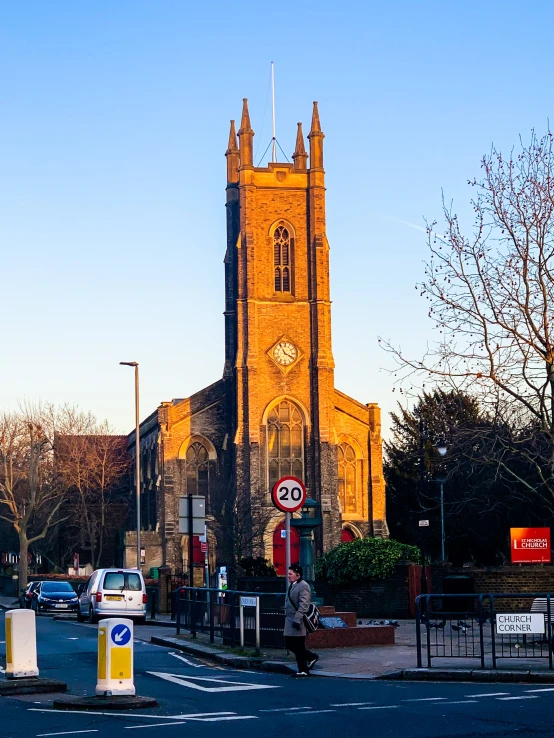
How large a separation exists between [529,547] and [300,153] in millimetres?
41487

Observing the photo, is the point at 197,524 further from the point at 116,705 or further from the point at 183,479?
the point at 183,479

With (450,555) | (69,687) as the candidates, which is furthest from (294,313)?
(69,687)

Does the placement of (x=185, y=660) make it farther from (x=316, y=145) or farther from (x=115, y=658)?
(x=316, y=145)

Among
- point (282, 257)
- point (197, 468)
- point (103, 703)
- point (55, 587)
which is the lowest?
point (103, 703)

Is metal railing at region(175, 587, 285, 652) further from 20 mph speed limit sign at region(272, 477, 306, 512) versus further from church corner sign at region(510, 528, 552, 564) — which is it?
church corner sign at region(510, 528, 552, 564)

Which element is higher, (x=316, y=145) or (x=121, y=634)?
(x=316, y=145)

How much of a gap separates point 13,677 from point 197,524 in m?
12.2

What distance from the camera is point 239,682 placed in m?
16.3

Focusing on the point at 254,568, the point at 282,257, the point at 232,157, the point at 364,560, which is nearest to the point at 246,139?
the point at 232,157

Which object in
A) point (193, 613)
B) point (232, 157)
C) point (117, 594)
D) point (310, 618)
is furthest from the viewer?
point (232, 157)

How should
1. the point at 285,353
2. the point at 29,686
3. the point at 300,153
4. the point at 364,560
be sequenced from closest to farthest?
1. the point at 29,686
2. the point at 364,560
3. the point at 285,353
4. the point at 300,153

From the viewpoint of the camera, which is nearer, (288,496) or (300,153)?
(288,496)

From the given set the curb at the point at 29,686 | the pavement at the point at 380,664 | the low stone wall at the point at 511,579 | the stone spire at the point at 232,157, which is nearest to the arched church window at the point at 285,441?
the stone spire at the point at 232,157

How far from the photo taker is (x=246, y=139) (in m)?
68.4
